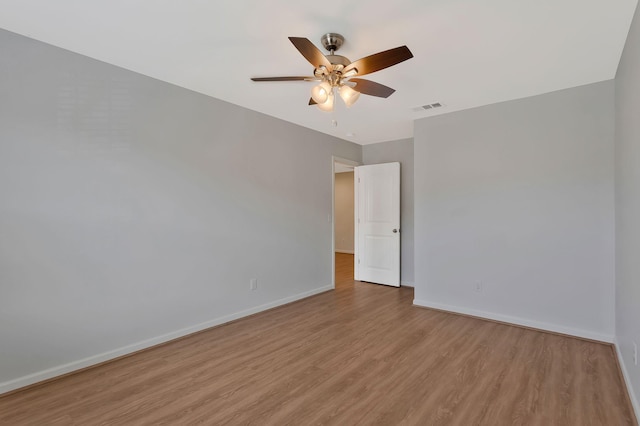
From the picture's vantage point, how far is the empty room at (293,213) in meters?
2.02

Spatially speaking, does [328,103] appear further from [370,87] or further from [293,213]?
[293,213]

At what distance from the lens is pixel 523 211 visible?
11.2 feet

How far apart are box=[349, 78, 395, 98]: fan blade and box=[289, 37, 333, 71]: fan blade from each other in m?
0.27

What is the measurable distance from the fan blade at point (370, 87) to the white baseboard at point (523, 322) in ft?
9.28

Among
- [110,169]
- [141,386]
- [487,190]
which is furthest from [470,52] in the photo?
[141,386]

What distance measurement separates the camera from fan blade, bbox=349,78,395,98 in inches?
88.6

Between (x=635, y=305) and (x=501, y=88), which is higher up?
(x=501, y=88)

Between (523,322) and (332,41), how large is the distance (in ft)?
11.4

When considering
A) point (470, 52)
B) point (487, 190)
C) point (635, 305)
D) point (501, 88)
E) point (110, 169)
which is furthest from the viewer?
point (487, 190)

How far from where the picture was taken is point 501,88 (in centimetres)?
314

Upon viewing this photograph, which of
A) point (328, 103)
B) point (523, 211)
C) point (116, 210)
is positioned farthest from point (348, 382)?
point (523, 211)

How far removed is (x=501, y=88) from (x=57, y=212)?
4.15 m

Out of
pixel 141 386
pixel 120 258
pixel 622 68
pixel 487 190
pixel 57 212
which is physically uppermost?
pixel 622 68

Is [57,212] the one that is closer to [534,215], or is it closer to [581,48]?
[581,48]
